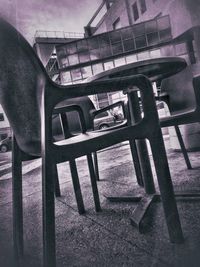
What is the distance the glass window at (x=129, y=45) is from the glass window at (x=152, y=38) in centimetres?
120

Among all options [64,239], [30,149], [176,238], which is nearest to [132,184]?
[64,239]

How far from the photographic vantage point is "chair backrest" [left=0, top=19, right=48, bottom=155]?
823 mm

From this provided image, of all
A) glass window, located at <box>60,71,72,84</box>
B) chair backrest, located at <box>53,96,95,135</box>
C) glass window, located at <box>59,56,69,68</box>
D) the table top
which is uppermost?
glass window, located at <box>59,56,69,68</box>

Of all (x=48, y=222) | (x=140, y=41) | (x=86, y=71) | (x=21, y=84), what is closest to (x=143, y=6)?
(x=140, y=41)

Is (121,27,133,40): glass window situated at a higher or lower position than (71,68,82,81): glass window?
higher

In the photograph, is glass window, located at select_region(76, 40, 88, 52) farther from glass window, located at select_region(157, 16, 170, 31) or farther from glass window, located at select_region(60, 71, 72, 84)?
glass window, located at select_region(157, 16, 170, 31)

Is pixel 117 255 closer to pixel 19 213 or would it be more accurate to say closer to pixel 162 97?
pixel 19 213

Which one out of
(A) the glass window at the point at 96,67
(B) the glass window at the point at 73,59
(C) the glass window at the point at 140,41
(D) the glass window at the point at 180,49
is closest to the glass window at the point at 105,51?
(A) the glass window at the point at 96,67

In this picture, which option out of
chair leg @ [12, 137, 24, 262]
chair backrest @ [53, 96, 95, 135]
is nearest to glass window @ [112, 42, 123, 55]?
chair backrest @ [53, 96, 95, 135]

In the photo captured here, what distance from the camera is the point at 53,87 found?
0.83 meters

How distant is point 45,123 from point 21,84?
20cm

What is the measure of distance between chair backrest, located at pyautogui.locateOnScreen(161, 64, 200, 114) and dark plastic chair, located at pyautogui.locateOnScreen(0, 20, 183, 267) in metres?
1.26

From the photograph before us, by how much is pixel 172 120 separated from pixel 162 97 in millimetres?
577

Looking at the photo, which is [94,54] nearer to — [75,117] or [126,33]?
[126,33]
